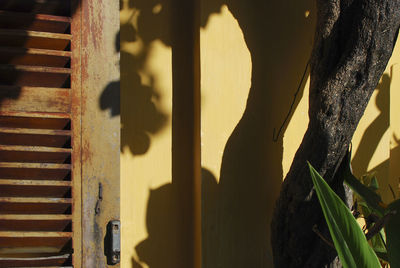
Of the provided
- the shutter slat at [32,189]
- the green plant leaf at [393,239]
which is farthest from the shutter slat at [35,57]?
the green plant leaf at [393,239]

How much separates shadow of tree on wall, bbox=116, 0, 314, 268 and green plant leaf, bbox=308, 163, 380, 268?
737mm

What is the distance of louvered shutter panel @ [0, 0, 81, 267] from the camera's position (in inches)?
89.1

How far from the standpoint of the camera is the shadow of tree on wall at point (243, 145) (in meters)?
2.63

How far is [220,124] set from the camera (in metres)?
2.64

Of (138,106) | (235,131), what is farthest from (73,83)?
(235,131)

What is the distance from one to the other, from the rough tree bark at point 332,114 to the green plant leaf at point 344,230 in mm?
438

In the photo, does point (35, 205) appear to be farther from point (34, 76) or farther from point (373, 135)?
point (373, 135)

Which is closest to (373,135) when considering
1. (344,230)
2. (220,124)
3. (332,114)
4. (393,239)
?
(332,114)

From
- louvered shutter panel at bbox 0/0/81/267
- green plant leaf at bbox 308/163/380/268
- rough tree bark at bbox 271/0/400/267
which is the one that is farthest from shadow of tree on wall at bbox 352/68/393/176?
louvered shutter panel at bbox 0/0/81/267

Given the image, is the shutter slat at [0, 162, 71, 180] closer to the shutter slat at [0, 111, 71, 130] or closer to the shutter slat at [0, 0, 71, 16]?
the shutter slat at [0, 111, 71, 130]

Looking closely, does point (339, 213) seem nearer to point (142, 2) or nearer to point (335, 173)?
point (335, 173)

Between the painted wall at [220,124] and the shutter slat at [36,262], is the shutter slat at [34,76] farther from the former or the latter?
the shutter slat at [36,262]

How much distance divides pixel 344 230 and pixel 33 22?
53.0 inches

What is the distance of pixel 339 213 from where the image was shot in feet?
6.44
